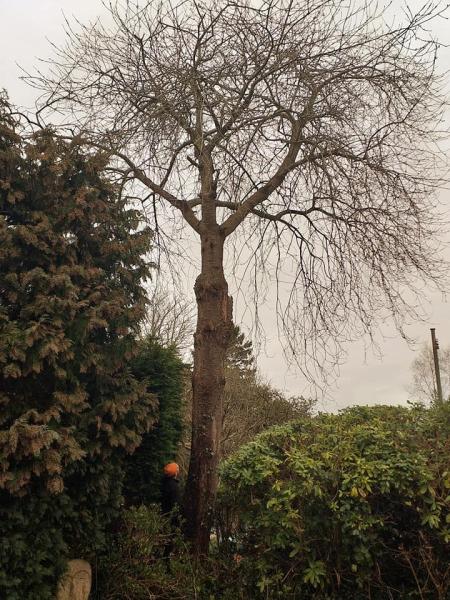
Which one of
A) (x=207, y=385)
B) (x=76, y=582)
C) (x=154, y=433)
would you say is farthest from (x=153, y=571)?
(x=207, y=385)

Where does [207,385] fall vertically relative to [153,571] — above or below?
above

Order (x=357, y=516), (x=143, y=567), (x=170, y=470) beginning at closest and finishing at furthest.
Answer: (x=357, y=516) → (x=143, y=567) → (x=170, y=470)

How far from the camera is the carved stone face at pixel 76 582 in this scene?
539cm

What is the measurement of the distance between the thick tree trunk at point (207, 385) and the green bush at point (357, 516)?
1.54 meters

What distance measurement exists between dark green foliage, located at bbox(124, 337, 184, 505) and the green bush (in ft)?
6.60

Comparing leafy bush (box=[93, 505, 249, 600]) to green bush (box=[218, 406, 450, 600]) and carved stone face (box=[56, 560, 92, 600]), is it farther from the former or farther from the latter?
green bush (box=[218, 406, 450, 600])

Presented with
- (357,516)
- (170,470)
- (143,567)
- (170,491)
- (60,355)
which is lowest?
(143,567)

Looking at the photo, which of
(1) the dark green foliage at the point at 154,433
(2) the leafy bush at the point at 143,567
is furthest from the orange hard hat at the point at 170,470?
(2) the leafy bush at the point at 143,567

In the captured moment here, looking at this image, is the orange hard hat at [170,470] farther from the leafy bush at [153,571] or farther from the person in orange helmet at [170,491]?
the leafy bush at [153,571]

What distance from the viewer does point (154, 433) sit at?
7.43 m

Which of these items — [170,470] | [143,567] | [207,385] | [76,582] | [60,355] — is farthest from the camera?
[207,385]

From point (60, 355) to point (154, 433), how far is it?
244 centimetres

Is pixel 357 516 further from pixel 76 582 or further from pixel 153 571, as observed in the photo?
pixel 76 582

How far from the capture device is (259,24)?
711 cm
